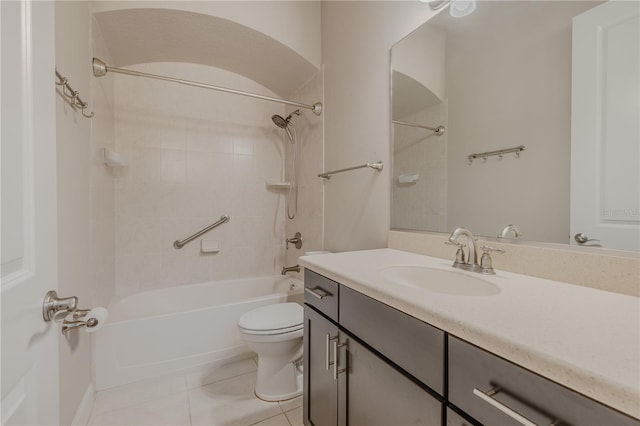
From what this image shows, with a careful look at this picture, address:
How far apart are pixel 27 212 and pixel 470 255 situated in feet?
4.11

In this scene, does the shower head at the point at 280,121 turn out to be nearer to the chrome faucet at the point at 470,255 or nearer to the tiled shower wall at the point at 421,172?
the tiled shower wall at the point at 421,172

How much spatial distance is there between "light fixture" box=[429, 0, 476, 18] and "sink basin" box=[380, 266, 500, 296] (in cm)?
112

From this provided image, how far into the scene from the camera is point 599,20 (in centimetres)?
78

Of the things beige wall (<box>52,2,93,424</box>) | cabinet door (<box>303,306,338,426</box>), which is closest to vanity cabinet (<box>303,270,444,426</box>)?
cabinet door (<box>303,306,338,426</box>)

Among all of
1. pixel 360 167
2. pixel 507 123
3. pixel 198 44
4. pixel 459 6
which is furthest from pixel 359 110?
pixel 198 44

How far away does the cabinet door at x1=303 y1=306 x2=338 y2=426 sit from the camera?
38.9 inches

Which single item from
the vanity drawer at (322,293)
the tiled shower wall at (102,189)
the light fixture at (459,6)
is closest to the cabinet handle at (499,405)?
the vanity drawer at (322,293)

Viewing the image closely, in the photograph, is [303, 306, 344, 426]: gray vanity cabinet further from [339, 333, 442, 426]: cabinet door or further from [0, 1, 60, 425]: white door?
[0, 1, 60, 425]: white door

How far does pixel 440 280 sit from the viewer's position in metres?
1.02

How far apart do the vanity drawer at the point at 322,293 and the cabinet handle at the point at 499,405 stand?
525 mm

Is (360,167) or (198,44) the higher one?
(198,44)

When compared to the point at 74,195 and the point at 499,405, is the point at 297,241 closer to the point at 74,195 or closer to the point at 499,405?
the point at 74,195

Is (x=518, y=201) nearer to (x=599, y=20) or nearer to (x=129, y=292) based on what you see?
(x=599, y=20)

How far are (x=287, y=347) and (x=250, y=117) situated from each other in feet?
6.89
